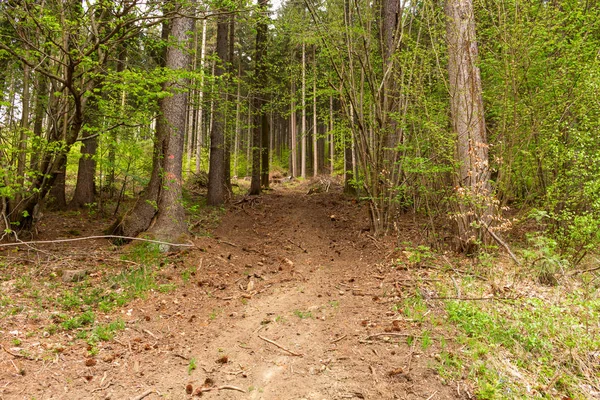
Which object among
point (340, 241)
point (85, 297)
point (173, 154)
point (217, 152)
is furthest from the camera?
point (217, 152)

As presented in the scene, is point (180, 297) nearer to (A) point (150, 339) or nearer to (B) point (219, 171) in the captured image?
(A) point (150, 339)

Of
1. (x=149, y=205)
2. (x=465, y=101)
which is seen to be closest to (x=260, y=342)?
(x=149, y=205)

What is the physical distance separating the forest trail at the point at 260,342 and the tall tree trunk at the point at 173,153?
65cm

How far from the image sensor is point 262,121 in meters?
13.9

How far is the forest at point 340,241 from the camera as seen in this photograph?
324cm

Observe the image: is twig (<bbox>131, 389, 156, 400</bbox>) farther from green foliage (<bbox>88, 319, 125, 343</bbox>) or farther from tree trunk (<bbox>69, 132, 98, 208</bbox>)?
tree trunk (<bbox>69, 132, 98, 208</bbox>)

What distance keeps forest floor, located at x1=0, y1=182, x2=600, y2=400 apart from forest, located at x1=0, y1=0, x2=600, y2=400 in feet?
0.09

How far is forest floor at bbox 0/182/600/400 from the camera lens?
3016 mm

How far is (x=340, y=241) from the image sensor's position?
7969 millimetres

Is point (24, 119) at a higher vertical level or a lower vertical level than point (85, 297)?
higher

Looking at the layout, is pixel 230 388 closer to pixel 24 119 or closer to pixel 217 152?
pixel 24 119

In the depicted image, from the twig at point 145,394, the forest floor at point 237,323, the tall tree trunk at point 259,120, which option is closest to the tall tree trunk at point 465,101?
the forest floor at point 237,323

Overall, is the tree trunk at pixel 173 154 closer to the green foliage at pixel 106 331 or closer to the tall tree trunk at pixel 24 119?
the tall tree trunk at pixel 24 119

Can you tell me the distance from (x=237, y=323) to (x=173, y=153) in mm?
3921
